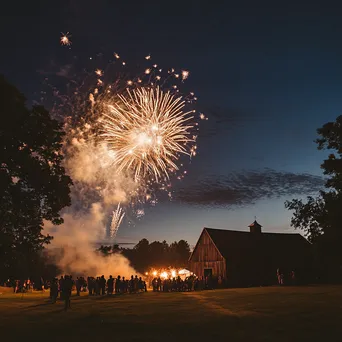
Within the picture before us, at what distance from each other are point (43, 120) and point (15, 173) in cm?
355

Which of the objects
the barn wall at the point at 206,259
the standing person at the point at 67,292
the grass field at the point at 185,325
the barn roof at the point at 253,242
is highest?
the barn roof at the point at 253,242

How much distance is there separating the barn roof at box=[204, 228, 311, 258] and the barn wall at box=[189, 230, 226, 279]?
0.76 metres

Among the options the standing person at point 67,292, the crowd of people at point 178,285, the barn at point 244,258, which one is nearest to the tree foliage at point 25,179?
the standing person at point 67,292

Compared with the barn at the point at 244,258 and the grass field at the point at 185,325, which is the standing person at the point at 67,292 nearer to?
the grass field at the point at 185,325

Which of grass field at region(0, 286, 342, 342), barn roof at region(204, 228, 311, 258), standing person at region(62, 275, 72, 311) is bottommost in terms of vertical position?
grass field at region(0, 286, 342, 342)

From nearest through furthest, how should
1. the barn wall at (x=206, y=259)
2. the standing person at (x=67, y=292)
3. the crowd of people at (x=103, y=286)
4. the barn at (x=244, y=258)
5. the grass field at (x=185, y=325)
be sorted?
the grass field at (x=185, y=325) < the standing person at (x=67, y=292) < the crowd of people at (x=103, y=286) < the barn at (x=244, y=258) < the barn wall at (x=206, y=259)

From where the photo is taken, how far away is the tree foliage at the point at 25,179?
19.2m

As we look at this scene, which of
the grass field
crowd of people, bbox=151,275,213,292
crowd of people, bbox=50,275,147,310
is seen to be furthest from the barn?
the grass field

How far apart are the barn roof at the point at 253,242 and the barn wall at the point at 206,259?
76cm

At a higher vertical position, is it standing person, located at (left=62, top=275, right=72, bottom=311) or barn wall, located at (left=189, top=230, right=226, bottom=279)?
barn wall, located at (left=189, top=230, right=226, bottom=279)

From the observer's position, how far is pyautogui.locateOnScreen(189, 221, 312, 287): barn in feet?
138

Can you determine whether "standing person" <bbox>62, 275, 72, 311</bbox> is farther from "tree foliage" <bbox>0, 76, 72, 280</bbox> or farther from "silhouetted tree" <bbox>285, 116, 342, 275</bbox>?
"silhouetted tree" <bbox>285, 116, 342, 275</bbox>

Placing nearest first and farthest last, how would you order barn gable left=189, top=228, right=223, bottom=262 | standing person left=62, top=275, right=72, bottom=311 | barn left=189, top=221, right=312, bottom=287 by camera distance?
standing person left=62, top=275, right=72, bottom=311
barn left=189, top=221, right=312, bottom=287
barn gable left=189, top=228, right=223, bottom=262

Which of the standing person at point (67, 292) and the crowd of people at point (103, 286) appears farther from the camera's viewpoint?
the crowd of people at point (103, 286)
